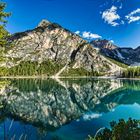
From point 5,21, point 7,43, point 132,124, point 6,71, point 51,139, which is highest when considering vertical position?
point 5,21

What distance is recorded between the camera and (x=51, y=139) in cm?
4381

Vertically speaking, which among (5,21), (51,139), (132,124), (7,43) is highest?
(5,21)

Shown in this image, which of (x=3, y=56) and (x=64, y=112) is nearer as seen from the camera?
(x=3, y=56)

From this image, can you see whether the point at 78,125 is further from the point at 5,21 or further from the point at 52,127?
the point at 5,21

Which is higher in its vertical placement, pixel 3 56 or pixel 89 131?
pixel 3 56

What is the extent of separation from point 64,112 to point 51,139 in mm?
30353

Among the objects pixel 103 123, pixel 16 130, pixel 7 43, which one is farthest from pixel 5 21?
pixel 103 123

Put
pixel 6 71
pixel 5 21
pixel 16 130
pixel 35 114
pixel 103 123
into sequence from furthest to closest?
pixel 35 114
pixel 103 123
pixel 16 130
pixel 6 71
pixel 5 21

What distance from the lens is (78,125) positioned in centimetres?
5678

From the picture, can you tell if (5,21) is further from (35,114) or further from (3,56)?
(35,114)

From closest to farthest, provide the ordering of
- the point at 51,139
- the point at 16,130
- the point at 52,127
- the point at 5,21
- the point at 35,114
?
the point at 5,21 < the point at 51,139 < the point at 16,130 < the point at 52,127 < the point at 35,114

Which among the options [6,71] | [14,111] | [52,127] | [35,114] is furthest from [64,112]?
[6,71]

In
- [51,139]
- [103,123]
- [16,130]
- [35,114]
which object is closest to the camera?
[51,139]

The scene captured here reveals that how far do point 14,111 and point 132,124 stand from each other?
2072 inches
